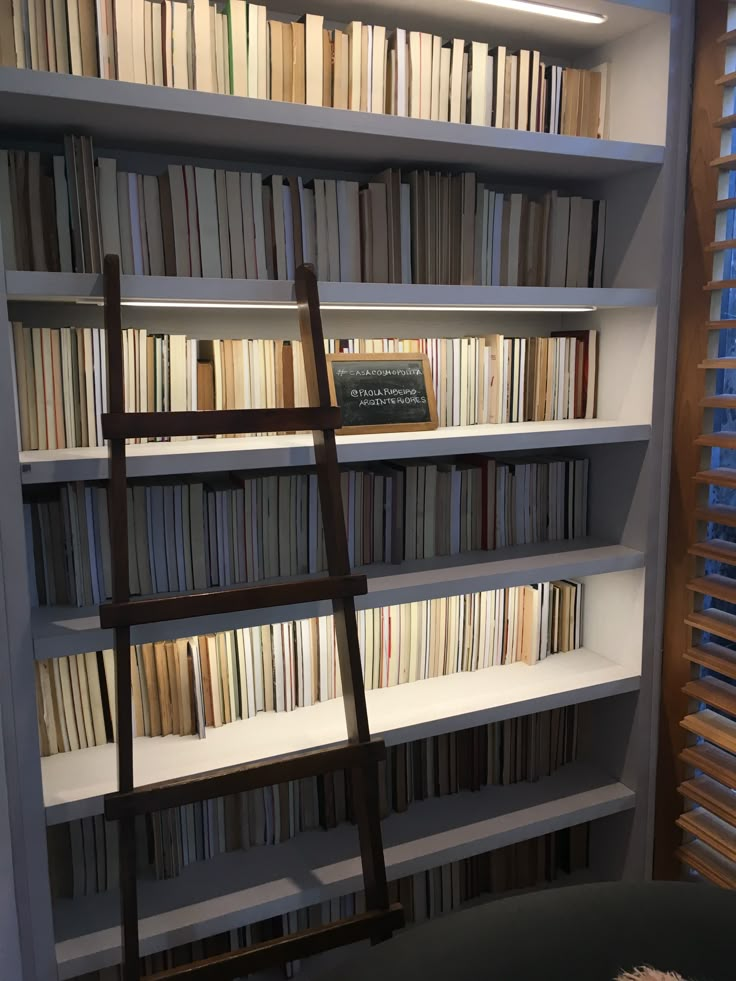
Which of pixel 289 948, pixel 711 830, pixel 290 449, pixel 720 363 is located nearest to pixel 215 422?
pixel 290 449

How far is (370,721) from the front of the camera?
161 centimetres

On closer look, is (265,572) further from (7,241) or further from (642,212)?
(642,212)

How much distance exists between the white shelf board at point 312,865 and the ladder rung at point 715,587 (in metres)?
0.57

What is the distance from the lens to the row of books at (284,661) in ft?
4.95

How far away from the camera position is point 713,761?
1682 millimetres

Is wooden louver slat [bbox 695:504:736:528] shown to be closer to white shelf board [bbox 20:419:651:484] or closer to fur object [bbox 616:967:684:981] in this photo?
white shelf board [bbox 20:419:651:484]

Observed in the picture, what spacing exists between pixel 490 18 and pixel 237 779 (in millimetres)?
1600

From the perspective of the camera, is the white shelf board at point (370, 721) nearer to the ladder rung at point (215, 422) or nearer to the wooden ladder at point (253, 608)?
the wooden ladder at point (253, 608)

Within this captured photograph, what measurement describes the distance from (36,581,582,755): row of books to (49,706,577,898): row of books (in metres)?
0.17

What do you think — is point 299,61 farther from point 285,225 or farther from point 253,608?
point 253,608

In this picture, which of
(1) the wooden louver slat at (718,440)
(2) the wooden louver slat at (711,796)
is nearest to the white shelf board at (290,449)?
(1) the wooden louver slat at (718,440)

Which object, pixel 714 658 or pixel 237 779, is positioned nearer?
pixel 237 779

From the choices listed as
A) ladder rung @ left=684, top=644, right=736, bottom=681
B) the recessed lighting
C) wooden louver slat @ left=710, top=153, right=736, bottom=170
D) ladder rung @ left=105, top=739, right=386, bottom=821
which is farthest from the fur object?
the recessed lighting

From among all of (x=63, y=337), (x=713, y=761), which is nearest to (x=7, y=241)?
(x=63, y=337)
